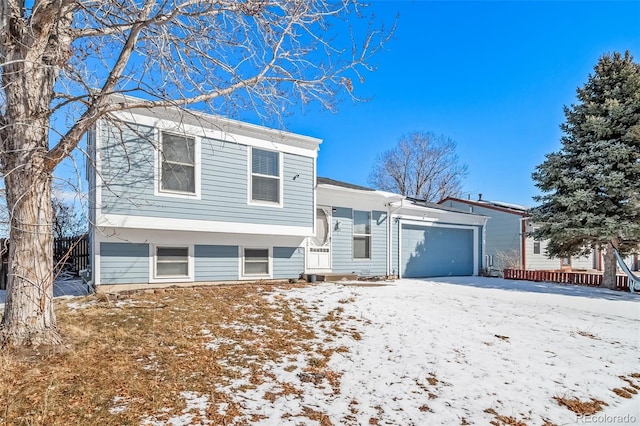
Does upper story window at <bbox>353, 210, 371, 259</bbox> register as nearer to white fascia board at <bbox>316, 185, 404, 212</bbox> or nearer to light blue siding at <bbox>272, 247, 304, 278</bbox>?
white fascia board at <bbox>316, 185, 404, 212</bbox>

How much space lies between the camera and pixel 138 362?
13.0 ft

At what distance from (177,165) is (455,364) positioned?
690 cm

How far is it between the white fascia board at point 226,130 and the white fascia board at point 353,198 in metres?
1.34

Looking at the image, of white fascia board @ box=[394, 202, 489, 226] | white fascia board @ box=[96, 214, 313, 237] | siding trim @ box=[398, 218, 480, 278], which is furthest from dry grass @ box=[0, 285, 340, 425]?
white fascia board @ box=[394, 202, 489, 226]

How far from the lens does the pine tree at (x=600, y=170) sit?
10.8 metres

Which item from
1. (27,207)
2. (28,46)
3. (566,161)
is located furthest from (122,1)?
(566,161)

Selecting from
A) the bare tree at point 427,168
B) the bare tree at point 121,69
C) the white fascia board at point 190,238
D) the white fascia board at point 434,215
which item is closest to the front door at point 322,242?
the white fascia board at point 190,238

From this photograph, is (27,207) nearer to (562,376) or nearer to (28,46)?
(28,46)

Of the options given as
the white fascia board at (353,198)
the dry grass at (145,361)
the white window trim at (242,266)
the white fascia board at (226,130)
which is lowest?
the dry grass at (145,361)

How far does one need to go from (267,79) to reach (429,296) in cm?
615

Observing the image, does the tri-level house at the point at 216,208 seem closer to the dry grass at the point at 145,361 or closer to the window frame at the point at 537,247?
the dry grass at the point at 145,361

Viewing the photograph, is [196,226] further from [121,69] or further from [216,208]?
[121,69]

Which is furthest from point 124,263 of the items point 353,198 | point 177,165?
point 353,198

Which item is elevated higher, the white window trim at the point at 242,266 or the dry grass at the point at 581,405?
the white window trim at the point at 242,266
